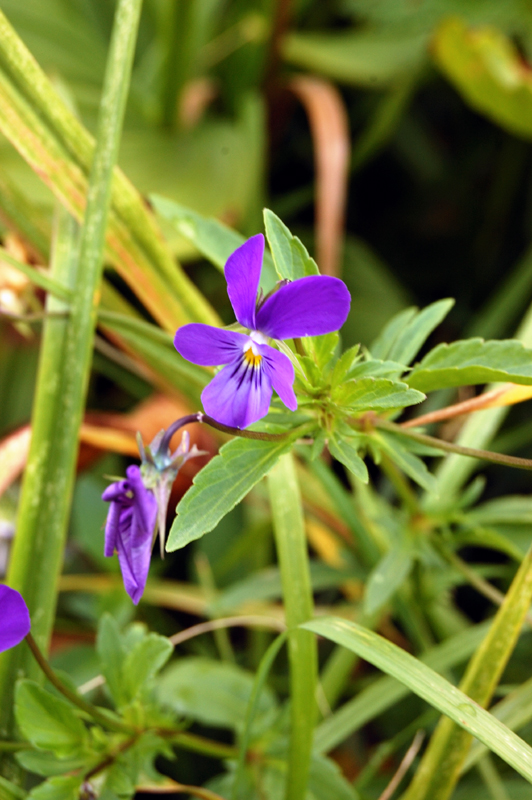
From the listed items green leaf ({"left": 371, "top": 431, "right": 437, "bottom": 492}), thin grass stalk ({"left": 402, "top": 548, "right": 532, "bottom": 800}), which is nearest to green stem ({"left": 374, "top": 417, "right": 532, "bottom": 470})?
green leaf ({"left": 371, "top": 431, "right": 437, "bottom": 492})

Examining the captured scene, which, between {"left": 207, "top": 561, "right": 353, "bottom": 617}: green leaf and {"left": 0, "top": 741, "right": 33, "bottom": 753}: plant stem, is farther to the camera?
{"left": 207, "top": 561, "right": 353, "bottom": 617}: green leaf

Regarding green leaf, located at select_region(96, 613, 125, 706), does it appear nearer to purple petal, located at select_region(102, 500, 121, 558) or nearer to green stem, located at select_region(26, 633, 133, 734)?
green stem, located at select_region(26, 633, 133, 734)

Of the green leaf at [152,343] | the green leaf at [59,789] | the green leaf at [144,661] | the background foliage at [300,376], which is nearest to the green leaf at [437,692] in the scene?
the background foliage at [300,376]

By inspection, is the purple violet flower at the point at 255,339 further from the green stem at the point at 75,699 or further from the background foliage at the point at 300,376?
the green stem at the point at 75,699

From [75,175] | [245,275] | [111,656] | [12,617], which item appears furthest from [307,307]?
[75,175]

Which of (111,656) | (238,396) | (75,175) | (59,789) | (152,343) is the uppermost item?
(75,175)

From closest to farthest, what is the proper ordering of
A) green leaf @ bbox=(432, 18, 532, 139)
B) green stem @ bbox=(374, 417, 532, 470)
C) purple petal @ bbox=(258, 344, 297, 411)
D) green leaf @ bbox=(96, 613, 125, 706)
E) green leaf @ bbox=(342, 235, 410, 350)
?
purple petal @ bbox=(258, 344, 297, 411) < green stem @ bbox=(374, 417, 532, 470) < green leaf @ bbox=(96, 613, 125, 706) < green leaf @ bbox=(432, 18, 532, 139) < green leaf @ bbox=(342, 235, 410, 350)

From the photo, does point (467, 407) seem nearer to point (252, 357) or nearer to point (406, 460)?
point (406, 460)
